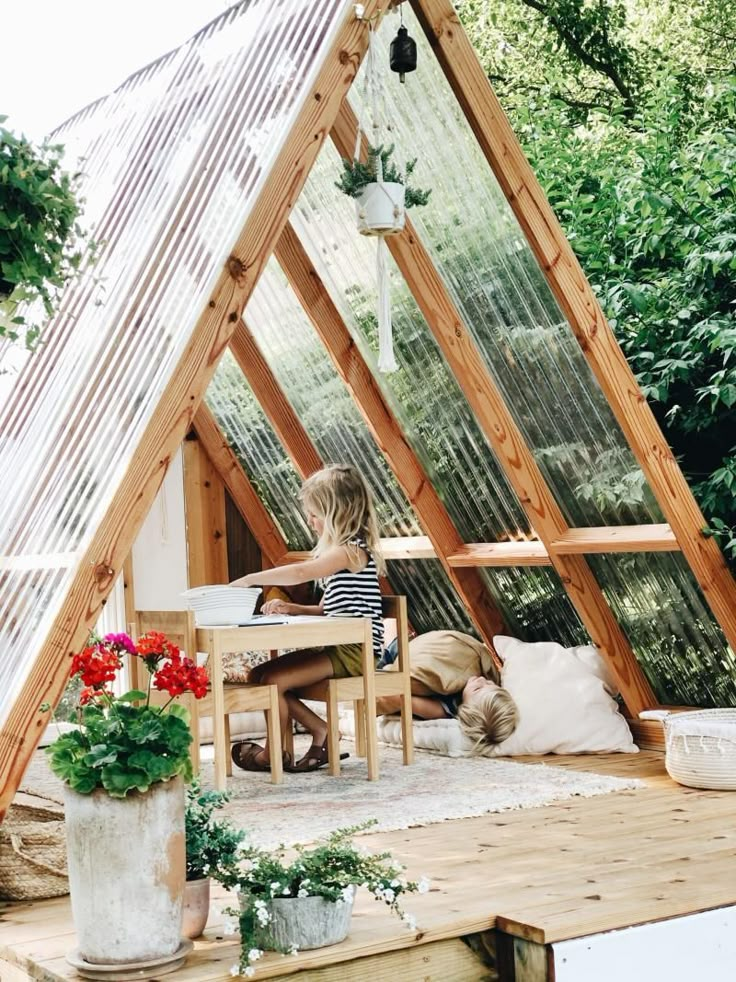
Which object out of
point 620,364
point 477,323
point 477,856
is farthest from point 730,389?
point 477,856

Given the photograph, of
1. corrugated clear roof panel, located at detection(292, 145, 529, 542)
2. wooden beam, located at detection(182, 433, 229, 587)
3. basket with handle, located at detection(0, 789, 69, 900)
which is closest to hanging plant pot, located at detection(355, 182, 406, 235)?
corrugated clear roof panel, located at detection(292, 145, 529, 542)

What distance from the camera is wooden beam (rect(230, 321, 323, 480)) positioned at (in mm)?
6012

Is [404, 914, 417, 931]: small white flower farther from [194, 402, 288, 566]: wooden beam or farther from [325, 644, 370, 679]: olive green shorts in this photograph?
[194, 402, 288, 566]: wooden beam

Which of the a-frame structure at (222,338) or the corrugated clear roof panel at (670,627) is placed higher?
the a-frame structure at (222,338)

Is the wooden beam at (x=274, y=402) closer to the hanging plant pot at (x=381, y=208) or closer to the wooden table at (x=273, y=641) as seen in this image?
the wooden table at (x=273, y=641)

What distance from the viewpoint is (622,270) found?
518cm

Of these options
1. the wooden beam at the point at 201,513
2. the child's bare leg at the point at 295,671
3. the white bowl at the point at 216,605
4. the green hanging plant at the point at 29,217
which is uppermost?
the wooden beam at the point at 201,513

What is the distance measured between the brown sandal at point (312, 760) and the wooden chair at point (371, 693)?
0.26ft

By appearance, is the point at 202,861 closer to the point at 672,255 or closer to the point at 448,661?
the point at 448,661

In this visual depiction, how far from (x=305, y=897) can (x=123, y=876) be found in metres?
0.35

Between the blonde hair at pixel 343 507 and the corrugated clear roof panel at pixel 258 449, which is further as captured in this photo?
the corrugated clear roof panel at pixel 258 449

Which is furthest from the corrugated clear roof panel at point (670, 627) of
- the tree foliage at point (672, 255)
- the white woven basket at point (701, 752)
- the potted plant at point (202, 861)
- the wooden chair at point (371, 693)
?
the potted plant at point (202, 861)

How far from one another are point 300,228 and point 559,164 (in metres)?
1.48

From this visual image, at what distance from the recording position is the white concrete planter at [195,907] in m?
2.62
